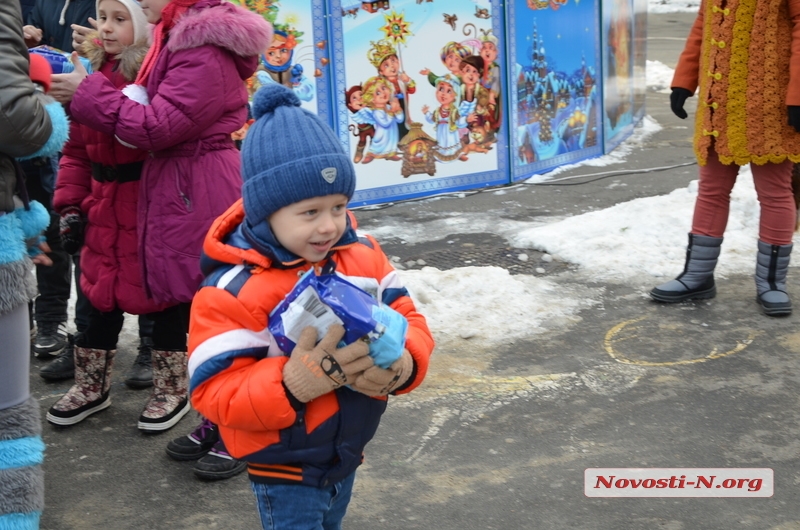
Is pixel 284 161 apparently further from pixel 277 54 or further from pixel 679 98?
pixel 277 54

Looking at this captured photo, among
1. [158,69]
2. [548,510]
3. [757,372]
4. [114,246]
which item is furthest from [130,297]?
[757,372]

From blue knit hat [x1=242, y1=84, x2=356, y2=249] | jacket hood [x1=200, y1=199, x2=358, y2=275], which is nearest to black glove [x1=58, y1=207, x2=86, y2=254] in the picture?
jacket hood [x1=200, y1=199, x2=358, y2=275]

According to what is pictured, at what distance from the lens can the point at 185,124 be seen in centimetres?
341

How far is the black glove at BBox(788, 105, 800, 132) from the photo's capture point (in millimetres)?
4660

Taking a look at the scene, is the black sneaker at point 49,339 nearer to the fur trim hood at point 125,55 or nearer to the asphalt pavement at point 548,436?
the asphalt pavement at point 548,436

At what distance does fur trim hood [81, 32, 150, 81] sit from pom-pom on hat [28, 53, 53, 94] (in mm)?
551

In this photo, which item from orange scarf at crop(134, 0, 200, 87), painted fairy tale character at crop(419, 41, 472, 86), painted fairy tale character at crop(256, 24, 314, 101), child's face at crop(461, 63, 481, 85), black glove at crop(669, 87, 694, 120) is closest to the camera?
orange scarf at crop(134, 0, 200, 87)

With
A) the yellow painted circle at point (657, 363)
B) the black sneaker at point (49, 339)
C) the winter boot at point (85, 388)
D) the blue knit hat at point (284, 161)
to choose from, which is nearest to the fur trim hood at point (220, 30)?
the blue knit hat at point (284, 161)

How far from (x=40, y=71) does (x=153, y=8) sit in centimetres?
57

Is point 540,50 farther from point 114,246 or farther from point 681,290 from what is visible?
point 114,246

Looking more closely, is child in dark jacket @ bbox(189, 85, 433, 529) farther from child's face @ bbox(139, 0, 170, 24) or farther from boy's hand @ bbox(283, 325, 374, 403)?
child's face @ bbox(139, 0, 170, 24)

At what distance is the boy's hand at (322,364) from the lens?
6.89 feet

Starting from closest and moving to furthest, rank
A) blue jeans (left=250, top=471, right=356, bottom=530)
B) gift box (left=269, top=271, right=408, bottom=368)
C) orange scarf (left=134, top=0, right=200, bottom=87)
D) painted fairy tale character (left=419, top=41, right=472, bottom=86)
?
gift box (left=269, top=271, right=408, bottom=368), blue jeans (left=250, top=471, right=356, bottom=530), orange scarf (left=134, top=0, right=200, bottom=87), painted fairy tale character (left=419, top=41, right=472, bottom=86)

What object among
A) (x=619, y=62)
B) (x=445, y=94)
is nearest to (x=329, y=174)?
(x=445, y=94)
